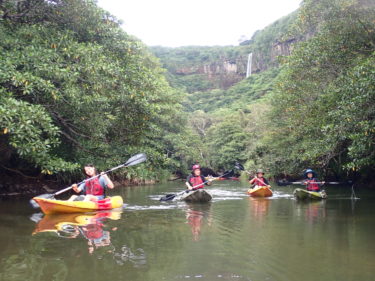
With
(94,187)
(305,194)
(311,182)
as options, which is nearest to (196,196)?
(94,187)

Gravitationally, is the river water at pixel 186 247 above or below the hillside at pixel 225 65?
below

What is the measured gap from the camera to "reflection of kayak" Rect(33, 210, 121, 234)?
6109mm

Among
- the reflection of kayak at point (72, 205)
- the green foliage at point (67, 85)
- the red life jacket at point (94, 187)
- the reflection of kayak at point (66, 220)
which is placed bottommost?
the reflection of kayak at point (66, 220)

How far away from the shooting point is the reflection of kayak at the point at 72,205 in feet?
24.2

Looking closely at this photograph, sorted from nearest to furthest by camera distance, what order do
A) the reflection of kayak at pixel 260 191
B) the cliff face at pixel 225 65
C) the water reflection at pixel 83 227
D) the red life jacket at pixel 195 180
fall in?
the water reflection at pixel 83 227, the red life jacket at pixel 195 180, the reflection of kayak at pixel 260 191, the cliff face at pixel 225 65

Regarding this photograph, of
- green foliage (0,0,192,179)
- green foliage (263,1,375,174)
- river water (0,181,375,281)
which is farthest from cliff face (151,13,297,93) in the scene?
river water (0,181,375,281)

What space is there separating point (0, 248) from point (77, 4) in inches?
274

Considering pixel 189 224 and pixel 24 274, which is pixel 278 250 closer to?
pixel 189 224

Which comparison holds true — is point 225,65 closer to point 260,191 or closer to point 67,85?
point 260,191

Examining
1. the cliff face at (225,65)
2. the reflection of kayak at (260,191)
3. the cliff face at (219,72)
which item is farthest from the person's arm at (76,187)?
the cliff face at (219,72)

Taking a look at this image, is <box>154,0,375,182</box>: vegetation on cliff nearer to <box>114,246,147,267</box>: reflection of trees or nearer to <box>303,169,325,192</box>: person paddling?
<box>303,169,325,192</box>: person paddling

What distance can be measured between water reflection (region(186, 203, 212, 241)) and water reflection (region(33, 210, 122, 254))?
1.40m

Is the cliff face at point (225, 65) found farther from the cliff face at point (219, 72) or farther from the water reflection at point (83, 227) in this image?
the water reflection at point (83, 227)

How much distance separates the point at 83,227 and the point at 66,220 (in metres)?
0.95
